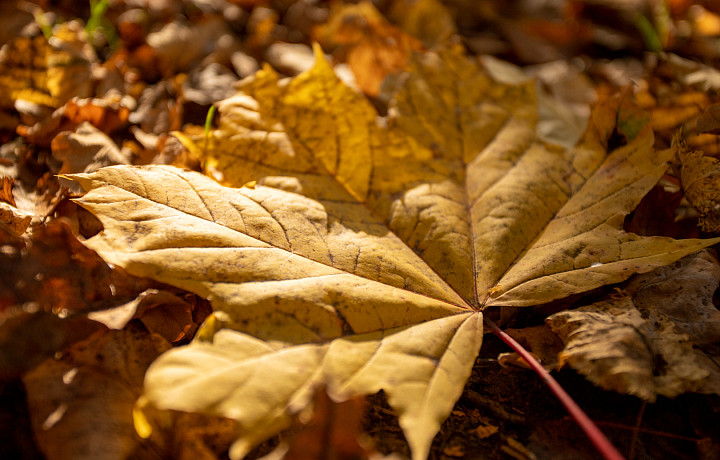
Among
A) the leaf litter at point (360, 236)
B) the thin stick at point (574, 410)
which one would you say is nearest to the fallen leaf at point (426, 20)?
the leaf litter at point (360, 236)

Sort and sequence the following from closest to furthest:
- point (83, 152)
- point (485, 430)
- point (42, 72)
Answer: point (485, 430) → point (83, 152) → point (42, 72)

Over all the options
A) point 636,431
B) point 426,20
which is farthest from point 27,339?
point 426,20

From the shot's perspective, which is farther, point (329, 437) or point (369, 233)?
point (369, 233)

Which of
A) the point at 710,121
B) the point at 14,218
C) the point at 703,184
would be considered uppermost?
the point at 710,121

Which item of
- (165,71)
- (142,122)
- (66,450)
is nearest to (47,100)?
(142,122)

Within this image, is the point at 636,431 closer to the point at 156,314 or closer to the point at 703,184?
the point at 703,184

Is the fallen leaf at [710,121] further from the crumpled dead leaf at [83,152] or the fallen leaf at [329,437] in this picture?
the crumpled dead leaf at [83,152]

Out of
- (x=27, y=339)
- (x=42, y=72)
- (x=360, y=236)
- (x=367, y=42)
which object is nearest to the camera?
(x=27, y=339)
